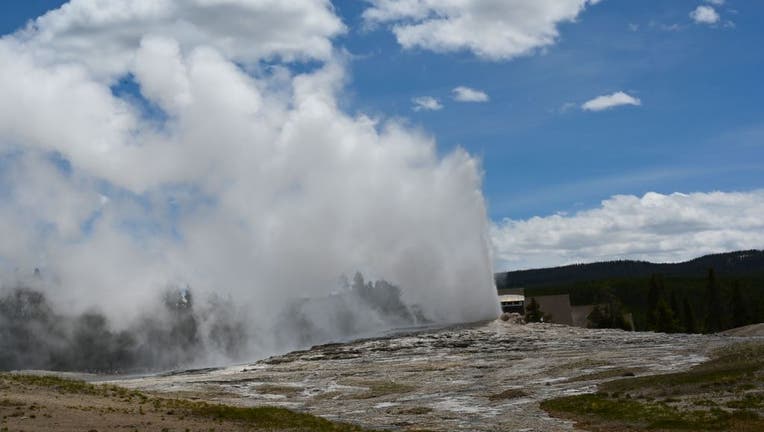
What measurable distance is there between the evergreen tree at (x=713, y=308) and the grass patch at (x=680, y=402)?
8661 centimetres

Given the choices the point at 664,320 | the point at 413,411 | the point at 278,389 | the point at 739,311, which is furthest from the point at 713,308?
the point at 413,411

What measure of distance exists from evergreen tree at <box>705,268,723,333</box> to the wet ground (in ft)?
165

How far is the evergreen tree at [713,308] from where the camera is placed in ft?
418

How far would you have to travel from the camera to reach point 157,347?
11238cm

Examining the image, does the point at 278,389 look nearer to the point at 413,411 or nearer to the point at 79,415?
the point at 413,411

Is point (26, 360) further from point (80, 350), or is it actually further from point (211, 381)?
point (211, 381)

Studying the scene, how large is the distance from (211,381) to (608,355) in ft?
101

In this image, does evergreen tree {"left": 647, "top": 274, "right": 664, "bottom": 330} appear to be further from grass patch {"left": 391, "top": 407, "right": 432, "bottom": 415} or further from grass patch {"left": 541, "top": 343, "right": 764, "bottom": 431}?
grass patch {"left": 391, "top": 407, "right": 432, "bottom": 415}

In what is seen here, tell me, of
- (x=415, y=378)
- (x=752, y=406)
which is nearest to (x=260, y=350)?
(x=415, y=378)

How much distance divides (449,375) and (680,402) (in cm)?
2363

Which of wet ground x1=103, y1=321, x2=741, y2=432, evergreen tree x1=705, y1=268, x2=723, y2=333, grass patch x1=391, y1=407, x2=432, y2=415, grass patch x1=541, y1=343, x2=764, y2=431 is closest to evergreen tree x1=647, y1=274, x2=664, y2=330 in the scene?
evergreen tree x1=705, y1=268, x2=723, y2=333

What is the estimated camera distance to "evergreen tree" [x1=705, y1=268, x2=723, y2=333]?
12731 centimetres

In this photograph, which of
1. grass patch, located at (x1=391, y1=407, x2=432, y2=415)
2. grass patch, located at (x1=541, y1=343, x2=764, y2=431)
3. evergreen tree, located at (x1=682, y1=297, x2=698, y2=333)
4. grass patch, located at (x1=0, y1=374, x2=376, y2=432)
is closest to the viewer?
grass patch, located at (x1=541, y1=343, x2=764, y2=431)

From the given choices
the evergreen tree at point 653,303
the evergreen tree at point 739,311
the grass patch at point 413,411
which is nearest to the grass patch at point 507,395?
the grass patch at point 413,411
